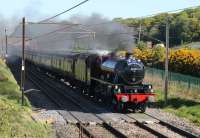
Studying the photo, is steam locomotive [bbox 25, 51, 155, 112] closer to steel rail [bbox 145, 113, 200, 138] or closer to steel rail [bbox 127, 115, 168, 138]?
steel rail [bbox 127, 115, 168, 138]

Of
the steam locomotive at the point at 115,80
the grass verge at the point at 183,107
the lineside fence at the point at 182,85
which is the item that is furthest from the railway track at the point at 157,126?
the lineside fence at the point at 182,85

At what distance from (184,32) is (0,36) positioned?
34.1 metres

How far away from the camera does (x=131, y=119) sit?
24172mm

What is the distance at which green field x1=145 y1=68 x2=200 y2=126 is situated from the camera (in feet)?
85.9

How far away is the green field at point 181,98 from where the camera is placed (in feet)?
85.9

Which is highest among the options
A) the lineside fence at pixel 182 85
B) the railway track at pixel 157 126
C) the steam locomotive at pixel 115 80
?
the steam locomotive at pixel 115 80

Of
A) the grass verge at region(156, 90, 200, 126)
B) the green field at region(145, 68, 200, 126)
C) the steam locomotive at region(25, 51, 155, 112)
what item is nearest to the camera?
the grass verge at region(156, 90, 200, 126)

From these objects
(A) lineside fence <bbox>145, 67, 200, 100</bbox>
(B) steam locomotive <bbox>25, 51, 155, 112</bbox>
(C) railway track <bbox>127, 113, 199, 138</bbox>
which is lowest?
(C) railway track <bbox>127, 113, 199, 138</bbox>

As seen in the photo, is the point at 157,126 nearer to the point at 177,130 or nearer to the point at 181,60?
the point at 177,130

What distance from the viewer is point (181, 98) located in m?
31.2

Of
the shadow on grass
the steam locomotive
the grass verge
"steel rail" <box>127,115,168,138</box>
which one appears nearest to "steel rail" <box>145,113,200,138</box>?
"steel rail" <box>127,115,168,138</box>

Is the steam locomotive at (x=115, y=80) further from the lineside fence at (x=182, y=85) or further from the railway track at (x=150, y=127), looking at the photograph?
the lineside fence at (x=182, y=85)

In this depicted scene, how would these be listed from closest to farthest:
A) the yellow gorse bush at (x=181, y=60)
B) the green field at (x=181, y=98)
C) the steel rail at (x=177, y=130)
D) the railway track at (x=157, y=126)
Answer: the steel rail at (x=177, y=130) < the railway track at (x=157, y=126) < the green field at (x=181, y=98) < the yellow gorse bush at (x=181, y=60)

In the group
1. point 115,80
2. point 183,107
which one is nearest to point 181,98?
point 183,107
